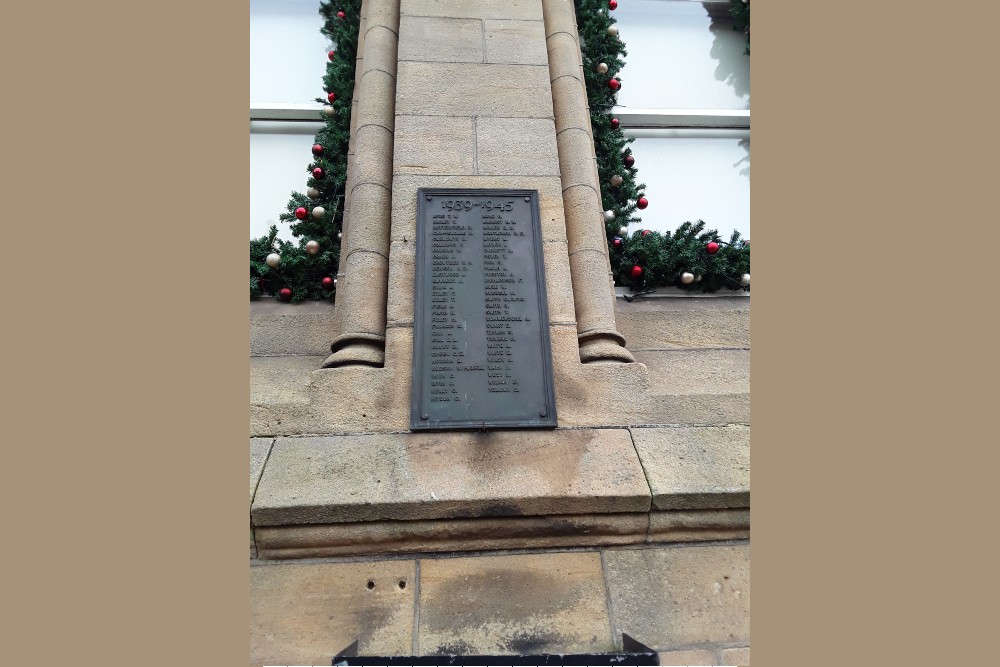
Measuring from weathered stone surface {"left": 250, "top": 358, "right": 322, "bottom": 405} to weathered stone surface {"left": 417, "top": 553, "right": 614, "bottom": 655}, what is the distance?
143cm

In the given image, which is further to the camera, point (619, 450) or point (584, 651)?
point (619, 450)

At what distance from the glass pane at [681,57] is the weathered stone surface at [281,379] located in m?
4.90

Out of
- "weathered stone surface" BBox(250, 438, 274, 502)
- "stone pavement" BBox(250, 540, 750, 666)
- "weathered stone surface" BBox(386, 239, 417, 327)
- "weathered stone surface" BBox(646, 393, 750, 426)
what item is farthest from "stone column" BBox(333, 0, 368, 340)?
"weathered stone surface" BBox(646, 393, 750, 426)

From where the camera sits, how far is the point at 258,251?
523 cm

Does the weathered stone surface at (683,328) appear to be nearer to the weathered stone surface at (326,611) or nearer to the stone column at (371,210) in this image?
the stone column at (371,210)

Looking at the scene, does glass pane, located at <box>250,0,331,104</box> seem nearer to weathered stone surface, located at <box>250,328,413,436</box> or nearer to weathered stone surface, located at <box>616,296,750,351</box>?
weathered stone surface, located at <box>250,328,413,436</box>

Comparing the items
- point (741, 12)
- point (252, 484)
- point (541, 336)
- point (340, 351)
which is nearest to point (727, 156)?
point (741, 12)

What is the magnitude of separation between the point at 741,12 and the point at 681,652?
7527 millimetres

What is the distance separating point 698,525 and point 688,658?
0.74 m

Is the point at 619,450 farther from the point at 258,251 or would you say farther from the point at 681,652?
the point at 258,251

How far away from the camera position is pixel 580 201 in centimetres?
452

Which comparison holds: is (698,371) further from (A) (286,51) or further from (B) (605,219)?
(A) (286,51)

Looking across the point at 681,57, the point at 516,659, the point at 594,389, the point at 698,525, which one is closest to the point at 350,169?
the point at 594,389

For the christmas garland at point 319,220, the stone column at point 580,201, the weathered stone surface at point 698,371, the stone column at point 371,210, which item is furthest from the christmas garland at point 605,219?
the weathered stone surface at point 698,371
